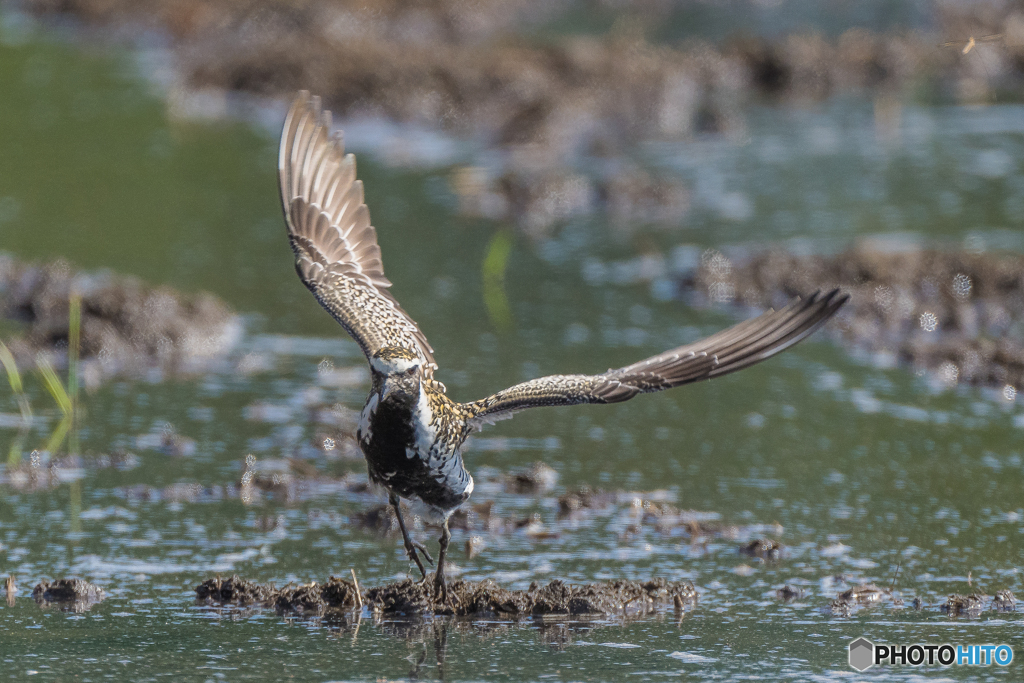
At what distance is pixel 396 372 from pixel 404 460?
0.42 m

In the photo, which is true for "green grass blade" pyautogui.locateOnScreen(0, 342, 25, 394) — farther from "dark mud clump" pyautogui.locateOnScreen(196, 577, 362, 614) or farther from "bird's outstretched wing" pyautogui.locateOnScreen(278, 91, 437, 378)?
"dark mud clump" pyautogui.locateOnScreen(196, 577, 362, 614)

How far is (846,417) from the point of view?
29.2 ft

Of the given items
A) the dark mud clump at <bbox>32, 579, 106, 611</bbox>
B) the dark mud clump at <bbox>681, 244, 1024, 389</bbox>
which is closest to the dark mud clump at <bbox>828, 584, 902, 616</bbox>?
the dark mud clump at <bbox>32, 579, 106, 611</bbox>

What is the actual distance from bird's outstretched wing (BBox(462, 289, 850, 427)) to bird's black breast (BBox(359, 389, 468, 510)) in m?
0.29

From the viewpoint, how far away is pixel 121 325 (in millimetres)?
10328

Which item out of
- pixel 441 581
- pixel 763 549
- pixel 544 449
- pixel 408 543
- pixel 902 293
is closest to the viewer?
pixel 441 581

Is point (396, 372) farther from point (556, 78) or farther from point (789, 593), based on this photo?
point (556, 78)

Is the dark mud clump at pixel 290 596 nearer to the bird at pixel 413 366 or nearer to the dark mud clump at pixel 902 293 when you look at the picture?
the bird at pixel 413 366

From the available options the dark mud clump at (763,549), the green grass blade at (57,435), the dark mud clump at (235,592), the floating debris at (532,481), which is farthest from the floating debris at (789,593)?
the green grass blade at (57,435)

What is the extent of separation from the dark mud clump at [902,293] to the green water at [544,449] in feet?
1.34

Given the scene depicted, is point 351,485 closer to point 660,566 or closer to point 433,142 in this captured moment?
point 660,566

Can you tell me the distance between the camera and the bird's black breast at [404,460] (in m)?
5.67

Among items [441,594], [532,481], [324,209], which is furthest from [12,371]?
[441,594]

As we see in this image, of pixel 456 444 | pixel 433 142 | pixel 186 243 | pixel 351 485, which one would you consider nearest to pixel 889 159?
pixel 433 142
